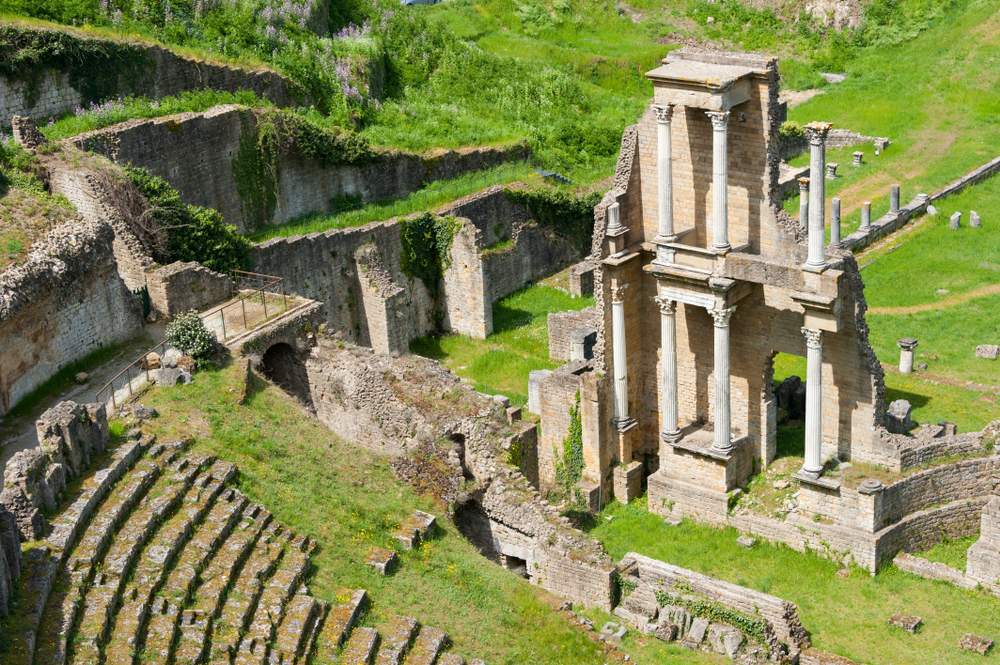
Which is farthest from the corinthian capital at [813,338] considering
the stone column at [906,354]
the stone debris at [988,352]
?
the stone debris at [988,352]

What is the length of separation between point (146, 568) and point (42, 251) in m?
9.86

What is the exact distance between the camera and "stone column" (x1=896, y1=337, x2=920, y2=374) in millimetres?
32125

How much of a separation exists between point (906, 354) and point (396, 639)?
1678 cm

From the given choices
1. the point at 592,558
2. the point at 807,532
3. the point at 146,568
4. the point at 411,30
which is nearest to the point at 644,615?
the point at 592,558

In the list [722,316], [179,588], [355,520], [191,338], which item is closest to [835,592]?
[722,316]

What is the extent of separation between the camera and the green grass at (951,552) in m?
24.8

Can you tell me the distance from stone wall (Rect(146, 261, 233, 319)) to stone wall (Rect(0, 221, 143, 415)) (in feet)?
2.19

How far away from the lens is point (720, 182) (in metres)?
25.0

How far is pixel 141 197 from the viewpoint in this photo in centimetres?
3128

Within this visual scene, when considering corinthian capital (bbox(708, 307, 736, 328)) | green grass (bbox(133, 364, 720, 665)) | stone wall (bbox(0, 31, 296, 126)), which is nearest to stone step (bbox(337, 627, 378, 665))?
green grass (bbox(133, 364, 720, 665))

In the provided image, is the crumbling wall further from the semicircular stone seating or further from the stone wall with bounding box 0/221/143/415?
the stone wall with bounding box 0/221/143/415

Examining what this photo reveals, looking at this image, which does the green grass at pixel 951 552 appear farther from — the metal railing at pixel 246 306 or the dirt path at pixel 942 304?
the metal railing at pixel 246 306

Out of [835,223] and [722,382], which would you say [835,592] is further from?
[835,223]

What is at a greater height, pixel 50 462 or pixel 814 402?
pixel 50 462
